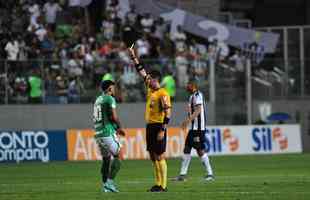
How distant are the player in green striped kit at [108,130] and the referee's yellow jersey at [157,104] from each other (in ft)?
2.46

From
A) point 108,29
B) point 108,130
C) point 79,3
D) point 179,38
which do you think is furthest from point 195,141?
point 79,3

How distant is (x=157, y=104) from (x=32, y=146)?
14.9 metres

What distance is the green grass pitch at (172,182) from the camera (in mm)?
18109

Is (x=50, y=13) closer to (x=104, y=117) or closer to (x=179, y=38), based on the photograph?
(x=179, y=38)

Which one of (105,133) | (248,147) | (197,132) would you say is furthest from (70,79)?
(105,133)

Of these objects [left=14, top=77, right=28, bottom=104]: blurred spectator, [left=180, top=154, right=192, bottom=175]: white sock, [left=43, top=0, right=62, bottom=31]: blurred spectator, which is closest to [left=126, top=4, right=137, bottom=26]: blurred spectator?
[left=43, top=0, right=62, bottom=31]: blurred spectator

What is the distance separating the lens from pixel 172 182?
22.9 m

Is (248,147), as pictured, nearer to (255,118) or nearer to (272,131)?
(272,131)

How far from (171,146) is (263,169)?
27.2 ft

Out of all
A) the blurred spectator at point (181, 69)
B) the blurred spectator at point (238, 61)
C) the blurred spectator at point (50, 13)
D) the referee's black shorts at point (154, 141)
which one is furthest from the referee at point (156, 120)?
the blurred spectator at point (238, 61)

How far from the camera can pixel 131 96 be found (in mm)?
39031

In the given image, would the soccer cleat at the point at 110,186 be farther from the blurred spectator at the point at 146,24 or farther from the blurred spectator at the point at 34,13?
the blurred spectator at the point at 146,24

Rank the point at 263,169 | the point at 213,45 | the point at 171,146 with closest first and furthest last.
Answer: the point at 263,169, the point at 171,146, the point at 213,45

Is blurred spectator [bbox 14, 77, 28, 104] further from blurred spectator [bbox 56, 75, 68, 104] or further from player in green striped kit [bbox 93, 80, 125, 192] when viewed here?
player in green striped kit [bbox 93, 80, 125, 192]
